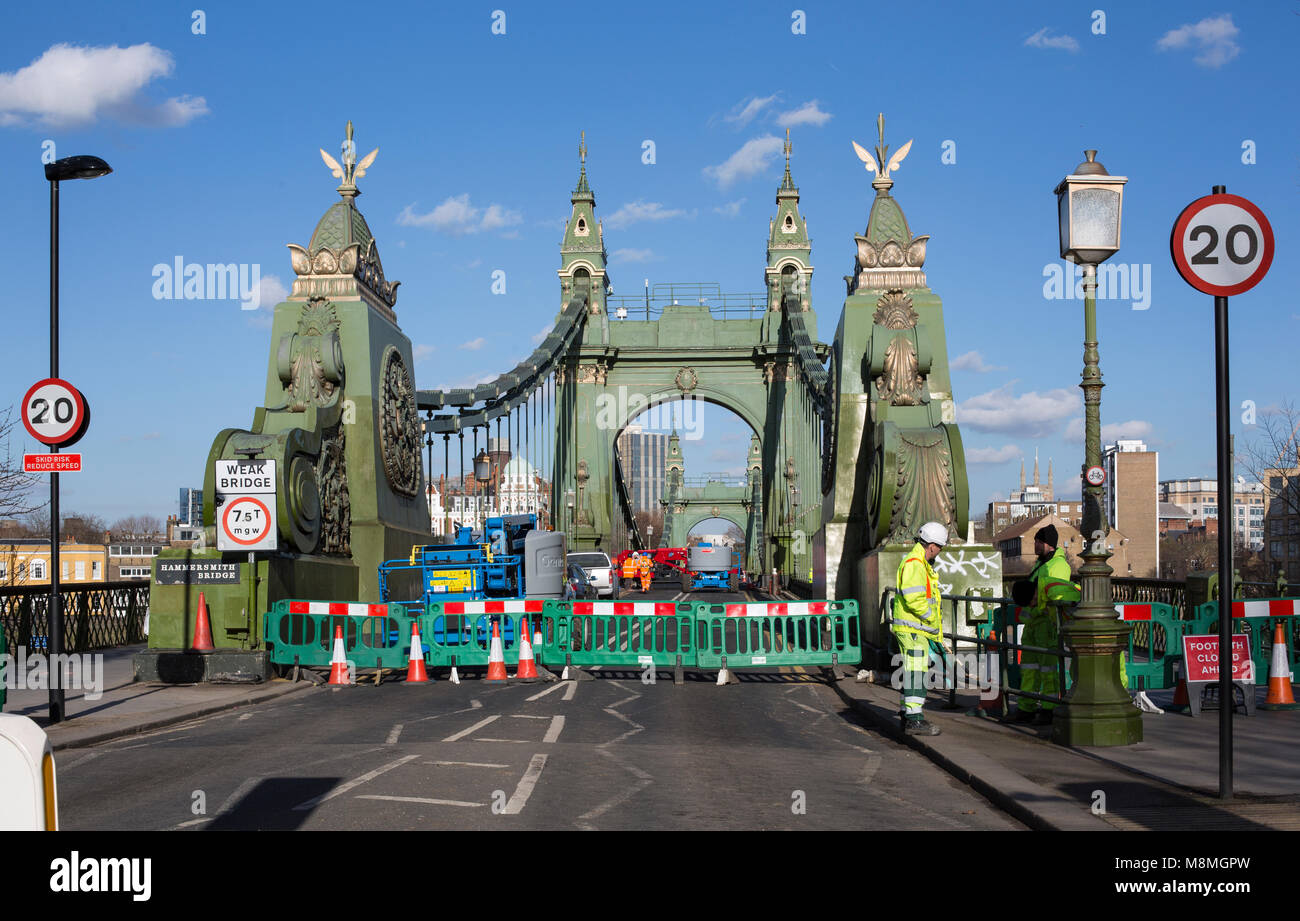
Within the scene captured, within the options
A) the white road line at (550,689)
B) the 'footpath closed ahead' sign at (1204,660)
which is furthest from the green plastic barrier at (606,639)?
the 'footpath closed ahead' sign at (1204,660)

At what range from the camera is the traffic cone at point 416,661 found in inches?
680

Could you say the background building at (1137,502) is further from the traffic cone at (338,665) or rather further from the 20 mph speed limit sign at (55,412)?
the 20 mph speed limit sign at (55,412)

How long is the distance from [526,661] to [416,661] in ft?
4.84

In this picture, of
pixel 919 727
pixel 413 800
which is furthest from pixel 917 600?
pixel 413 800

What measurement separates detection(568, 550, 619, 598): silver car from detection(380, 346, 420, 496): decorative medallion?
11.8 m

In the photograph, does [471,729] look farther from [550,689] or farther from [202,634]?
[202,634]

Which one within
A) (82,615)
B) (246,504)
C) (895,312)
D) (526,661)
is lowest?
(526,661)

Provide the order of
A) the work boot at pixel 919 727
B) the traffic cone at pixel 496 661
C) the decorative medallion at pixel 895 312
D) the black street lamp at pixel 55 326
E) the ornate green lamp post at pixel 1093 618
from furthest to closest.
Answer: the decorative medallion at pixel 895 312, the traffic cone at pixel 496 661, the black street lamp at pixel 55 326, the work boot at pixel 919 727, the ornate green lamp post at pixel 1093 618

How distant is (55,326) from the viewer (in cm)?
1348

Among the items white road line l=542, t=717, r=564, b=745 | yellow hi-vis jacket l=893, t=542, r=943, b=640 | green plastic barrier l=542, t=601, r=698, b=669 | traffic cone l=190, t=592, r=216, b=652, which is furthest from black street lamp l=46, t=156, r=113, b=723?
yellow hi-vis jacket l=893, t=542, r=943, b=640

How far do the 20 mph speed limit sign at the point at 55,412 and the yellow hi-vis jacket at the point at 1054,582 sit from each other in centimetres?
954

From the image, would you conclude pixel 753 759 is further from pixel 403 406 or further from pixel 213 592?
pixel 403 406

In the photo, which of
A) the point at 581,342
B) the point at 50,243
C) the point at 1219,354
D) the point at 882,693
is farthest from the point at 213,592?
the point at 581,342

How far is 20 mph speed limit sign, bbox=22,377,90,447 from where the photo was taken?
1280 centimetres
